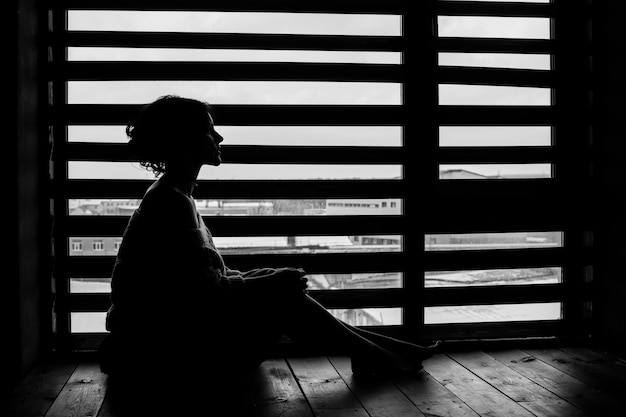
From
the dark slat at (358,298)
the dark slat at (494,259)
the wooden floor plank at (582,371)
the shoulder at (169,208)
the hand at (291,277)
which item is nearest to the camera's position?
the shoulder at (169,208)

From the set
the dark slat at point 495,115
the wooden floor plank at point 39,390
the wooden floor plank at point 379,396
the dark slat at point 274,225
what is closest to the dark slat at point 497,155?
the dark slat at point 495,115

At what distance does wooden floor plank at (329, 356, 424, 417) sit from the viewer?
9.37 ft

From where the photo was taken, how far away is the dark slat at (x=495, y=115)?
408cm

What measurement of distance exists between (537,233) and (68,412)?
319 cm

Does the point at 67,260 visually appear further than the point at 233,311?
Yes

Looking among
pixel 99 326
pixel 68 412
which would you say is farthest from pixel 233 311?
pixel 99 326

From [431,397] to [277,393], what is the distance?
79 cm

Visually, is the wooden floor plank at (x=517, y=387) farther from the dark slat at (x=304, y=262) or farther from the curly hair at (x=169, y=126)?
the curly hair at (x=169, y=126)

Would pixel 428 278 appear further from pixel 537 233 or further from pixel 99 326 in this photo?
pixel 99 326

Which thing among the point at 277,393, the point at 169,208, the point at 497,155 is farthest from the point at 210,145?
the point at 497,155

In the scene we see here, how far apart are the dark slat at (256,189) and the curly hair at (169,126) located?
0.95 m

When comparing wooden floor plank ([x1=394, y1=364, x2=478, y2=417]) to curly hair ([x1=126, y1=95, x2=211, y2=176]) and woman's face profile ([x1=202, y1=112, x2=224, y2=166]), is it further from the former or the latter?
curly hair ([x1=126, y1=95, x2=211, y2=176])

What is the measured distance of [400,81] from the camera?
4.01m

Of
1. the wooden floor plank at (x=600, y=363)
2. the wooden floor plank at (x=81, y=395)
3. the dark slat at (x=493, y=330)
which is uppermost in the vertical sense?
the dark slat at (x=493, y=330)
